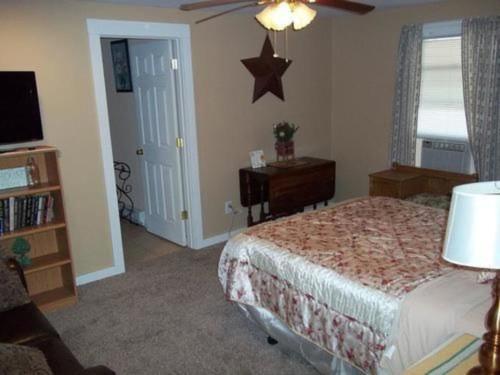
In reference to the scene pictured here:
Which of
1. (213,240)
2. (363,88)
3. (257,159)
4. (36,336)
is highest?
(363,88)

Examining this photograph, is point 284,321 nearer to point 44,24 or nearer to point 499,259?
point 499,259

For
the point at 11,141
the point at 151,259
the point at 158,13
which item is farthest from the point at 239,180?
the point at 11,141

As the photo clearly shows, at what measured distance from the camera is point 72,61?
132 inches

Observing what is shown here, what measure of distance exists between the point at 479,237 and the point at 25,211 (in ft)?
9.82

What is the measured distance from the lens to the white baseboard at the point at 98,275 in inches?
145

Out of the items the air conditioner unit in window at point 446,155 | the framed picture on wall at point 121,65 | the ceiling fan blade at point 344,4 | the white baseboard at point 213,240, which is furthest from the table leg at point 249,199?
the ceiling fan blade at point 344,4

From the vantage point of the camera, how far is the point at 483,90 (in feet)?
12.6

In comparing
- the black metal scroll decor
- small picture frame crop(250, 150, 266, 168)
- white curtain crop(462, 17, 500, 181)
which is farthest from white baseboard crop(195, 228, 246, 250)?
white curtain crop(462, 17, 500, 181)

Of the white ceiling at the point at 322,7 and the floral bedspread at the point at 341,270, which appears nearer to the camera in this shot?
→ the floral bedspread at the point at 341,270

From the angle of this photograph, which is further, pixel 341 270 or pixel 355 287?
pixel 341 270

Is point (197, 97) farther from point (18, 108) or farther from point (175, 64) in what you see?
point (18, 108)

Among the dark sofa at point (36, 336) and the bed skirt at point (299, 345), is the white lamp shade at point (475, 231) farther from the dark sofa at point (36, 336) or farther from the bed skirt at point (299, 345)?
the dark sofa at point (36, 336)

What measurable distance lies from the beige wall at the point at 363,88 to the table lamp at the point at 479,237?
356 centimetres

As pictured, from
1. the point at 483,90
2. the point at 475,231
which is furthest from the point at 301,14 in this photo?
the point at 483,90
